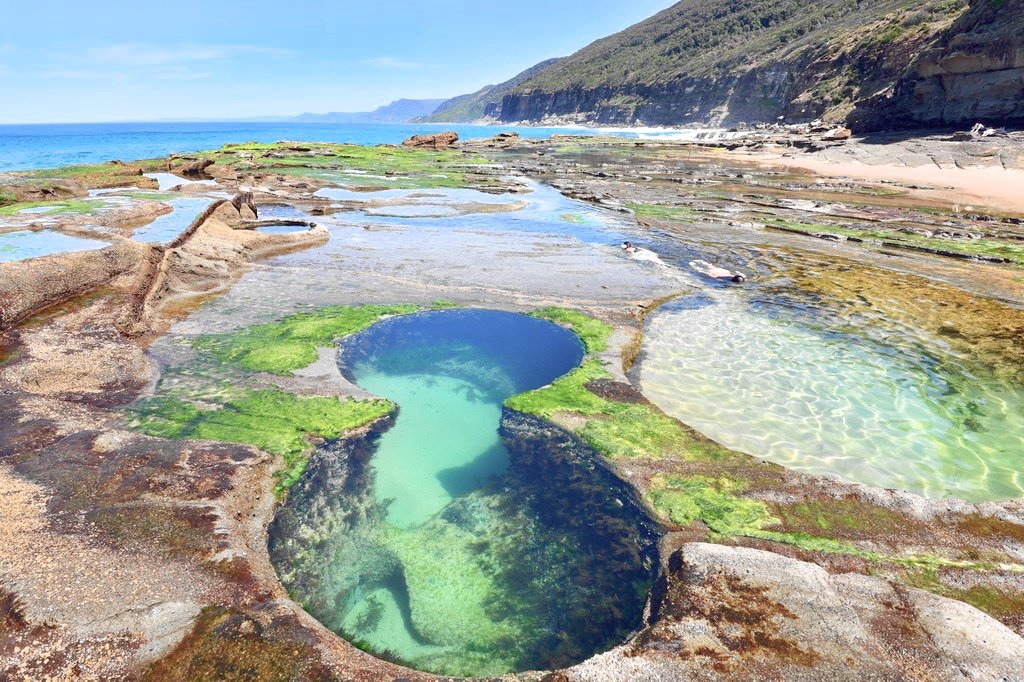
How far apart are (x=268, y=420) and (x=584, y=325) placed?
26.5ft

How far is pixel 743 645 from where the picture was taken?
5004 mm

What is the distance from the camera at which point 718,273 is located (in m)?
18.9

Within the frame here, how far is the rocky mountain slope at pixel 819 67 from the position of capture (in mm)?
52344

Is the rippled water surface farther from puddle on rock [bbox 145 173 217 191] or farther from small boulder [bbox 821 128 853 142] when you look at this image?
small boulder [bbox 821 128 853 142]

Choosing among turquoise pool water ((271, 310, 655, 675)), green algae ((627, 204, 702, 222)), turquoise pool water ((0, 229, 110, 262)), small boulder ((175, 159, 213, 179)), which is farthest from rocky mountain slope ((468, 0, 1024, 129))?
turquoise pool water ((0, 229, 110, 262))

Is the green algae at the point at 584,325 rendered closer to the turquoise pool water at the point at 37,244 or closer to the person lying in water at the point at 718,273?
the person lying in water at the point at 718,273

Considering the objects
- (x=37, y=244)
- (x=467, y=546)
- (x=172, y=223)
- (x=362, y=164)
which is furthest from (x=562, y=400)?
(x=362, y=164)

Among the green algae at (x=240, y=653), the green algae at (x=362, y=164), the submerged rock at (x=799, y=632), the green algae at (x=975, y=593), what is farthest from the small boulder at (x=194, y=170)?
the green algae at (x=975, y=593)

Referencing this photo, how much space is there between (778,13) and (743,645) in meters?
194

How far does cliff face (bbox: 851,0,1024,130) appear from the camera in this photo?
49.8 metres

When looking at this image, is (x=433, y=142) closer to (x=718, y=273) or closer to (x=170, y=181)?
(x=170, y=181)

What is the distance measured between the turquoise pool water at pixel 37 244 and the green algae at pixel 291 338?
30.0 ft

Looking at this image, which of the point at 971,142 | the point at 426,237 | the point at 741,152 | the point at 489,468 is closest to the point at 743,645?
the point at 489,468

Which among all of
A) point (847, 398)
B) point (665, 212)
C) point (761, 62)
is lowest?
point (847, 398)
